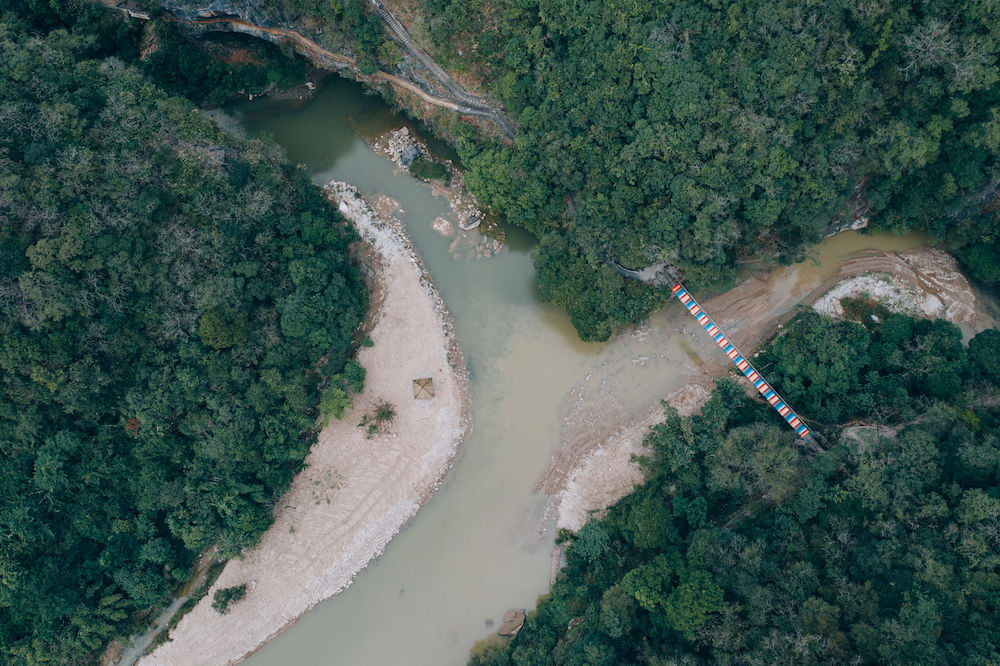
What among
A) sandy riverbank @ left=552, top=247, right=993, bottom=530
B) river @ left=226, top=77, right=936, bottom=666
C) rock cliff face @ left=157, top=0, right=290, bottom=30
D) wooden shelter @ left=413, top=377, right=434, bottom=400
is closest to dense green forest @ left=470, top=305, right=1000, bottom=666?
sandy riverbank @ left=552, top=247, right=993, bottom=530

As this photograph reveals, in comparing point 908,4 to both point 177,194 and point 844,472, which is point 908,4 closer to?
point 844,472

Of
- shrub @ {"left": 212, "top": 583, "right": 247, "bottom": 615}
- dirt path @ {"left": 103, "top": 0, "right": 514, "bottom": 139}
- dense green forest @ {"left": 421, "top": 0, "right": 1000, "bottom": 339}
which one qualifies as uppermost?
dense green forest @ {"left": 421, "top": 0, "right": 1000, "bottom": 339}

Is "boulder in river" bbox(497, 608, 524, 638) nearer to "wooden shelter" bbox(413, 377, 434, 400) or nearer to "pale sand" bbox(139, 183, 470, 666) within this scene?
"pale sand" bbox(139, 183, 470, 666)

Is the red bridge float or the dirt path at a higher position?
the dirt path

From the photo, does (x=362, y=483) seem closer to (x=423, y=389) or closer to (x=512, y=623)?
(x=423, y=389)

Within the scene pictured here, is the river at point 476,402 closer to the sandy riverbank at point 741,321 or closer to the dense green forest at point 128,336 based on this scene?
the sandy riverbank at point 741,321

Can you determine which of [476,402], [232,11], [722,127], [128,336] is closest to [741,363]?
[722,127]

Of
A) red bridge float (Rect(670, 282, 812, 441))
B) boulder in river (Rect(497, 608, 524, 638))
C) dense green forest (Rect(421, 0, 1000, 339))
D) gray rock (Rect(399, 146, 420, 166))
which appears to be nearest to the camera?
dense green forest (Rect(421, 0, 1000, 339))

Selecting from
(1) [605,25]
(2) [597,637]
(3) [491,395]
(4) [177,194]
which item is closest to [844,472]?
(2) [597,637]
